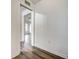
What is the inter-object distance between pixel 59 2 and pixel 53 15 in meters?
0.57

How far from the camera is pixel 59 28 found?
10.3 ft

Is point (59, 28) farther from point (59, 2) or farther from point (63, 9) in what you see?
point (59, 2)

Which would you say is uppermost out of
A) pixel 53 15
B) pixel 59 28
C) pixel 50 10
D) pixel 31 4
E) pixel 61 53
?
pixel 31 4

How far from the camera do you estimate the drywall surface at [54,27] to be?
2922 mm

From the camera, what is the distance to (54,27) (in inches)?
134

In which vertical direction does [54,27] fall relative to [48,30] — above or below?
above

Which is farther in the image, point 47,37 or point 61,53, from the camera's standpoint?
point 47,37

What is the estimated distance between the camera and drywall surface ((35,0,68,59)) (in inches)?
115

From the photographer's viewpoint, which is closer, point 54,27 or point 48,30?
point 54,27

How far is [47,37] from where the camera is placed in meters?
3.85
